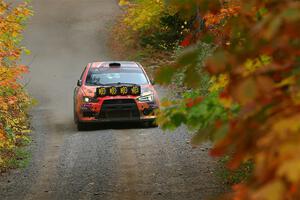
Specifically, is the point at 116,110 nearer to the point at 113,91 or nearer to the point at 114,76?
the point at 113,91

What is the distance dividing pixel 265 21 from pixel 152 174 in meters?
10.6

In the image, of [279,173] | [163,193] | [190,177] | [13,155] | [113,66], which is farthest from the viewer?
[113,66]

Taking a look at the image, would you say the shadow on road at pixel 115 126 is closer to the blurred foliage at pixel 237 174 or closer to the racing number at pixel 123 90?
the racing number at pixel 123 90

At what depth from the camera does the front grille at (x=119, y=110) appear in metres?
18.5

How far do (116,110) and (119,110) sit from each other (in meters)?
0.08

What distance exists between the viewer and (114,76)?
1923 centimetres

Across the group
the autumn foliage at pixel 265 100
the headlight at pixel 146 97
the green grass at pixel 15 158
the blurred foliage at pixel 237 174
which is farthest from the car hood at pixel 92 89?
the autumn foliage at pixel 265 100

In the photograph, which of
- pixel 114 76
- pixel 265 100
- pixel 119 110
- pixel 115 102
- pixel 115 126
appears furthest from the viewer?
pixel 115 126

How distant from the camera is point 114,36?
3891 cm

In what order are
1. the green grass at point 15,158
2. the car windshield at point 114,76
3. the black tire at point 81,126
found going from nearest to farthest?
the green grass at point 15,158, the black tire at point 81,126, the car windshield at point 114,76

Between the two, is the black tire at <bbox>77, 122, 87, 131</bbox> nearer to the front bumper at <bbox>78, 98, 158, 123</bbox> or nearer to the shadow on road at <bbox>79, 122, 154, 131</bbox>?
the shadow on road at <bbox>79, 122, 154, 131</bbox>

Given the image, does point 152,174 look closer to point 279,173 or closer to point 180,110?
point 180,110

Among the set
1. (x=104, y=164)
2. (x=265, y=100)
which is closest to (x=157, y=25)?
(x=104, y=164)

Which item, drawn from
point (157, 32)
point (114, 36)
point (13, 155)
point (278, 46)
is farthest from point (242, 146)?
point (114, 36)
